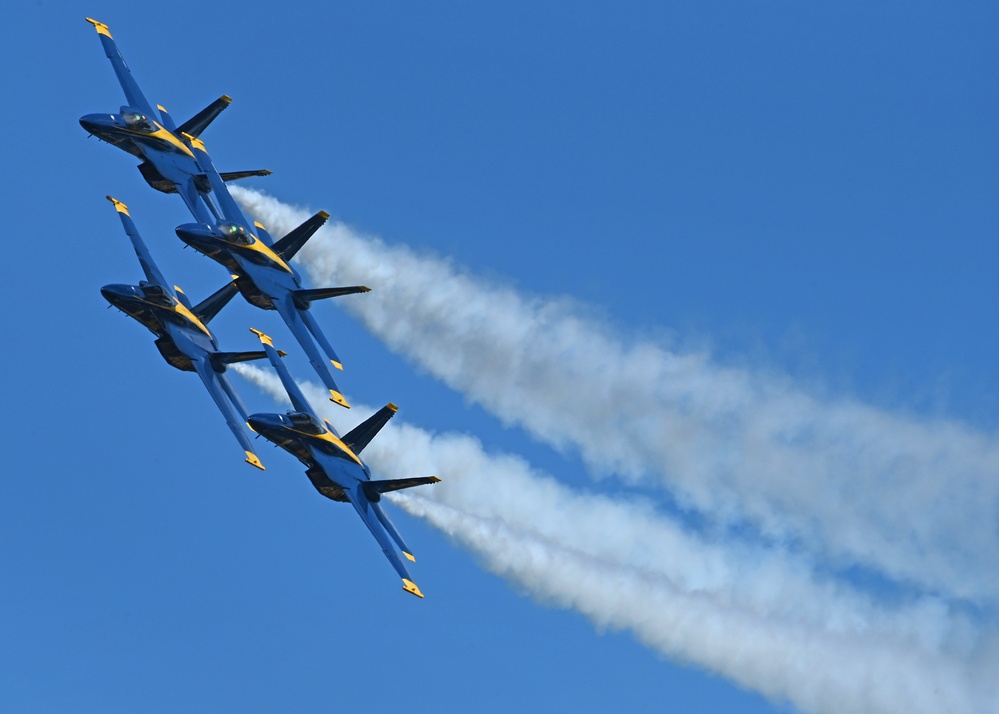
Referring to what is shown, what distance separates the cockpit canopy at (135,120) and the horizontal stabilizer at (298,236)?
844cm

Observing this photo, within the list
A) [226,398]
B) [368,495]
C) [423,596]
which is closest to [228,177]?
[226,398]

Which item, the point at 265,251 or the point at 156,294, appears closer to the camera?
the point at 265,251

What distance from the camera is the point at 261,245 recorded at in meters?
78.0

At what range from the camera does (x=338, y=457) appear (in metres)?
76.8

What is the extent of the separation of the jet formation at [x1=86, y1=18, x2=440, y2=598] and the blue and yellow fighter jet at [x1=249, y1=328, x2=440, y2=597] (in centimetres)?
5

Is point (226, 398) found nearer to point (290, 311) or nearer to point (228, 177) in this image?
point (290, 311)

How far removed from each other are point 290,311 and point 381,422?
6965 mm

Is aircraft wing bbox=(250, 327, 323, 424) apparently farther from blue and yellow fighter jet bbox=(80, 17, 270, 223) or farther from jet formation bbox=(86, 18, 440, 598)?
blue and yellow fighter jet bbox=(80, 17, 270, 223)

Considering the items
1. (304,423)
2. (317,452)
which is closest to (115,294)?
(304,423)

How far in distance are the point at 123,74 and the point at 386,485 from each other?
2592cm

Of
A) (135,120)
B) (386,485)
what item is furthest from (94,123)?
(386,485)

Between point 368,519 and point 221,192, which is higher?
point 221,192

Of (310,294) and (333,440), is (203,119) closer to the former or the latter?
(310,294)

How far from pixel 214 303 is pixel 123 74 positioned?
12810 mm
